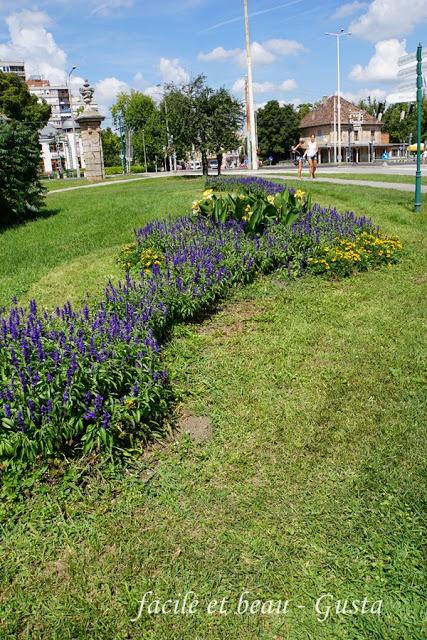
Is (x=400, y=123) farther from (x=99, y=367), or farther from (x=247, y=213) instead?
(x=99, y=367)

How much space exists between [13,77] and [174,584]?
50.5 metres

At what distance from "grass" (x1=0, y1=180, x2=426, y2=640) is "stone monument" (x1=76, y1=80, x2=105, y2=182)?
90.3ft

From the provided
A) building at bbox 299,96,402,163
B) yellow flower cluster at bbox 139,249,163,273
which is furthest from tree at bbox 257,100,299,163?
yellow flower cluster at bbox 139,249,163,273

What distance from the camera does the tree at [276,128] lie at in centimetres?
8056

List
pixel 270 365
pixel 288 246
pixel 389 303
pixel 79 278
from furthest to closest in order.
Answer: pixel 79 278 → pixel 288 246 → pixel 389 303 → pixel 270 365

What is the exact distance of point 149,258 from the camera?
701cm

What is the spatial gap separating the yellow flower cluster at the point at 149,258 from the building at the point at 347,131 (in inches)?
3088

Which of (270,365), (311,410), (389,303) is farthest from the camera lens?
(389,303)

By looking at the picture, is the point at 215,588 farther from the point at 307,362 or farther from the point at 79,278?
the point at 79,278

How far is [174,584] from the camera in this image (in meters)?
2.59

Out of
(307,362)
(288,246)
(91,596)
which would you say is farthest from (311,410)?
(288,246)

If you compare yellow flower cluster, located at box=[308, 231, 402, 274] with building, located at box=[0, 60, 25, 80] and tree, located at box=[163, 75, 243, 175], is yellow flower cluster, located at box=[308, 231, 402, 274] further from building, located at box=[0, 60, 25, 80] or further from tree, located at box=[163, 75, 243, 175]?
building, located at box=[0, 60, 25, 80]

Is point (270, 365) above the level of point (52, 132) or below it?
below

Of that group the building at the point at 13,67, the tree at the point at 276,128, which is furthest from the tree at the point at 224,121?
the building at the point at 13,67
